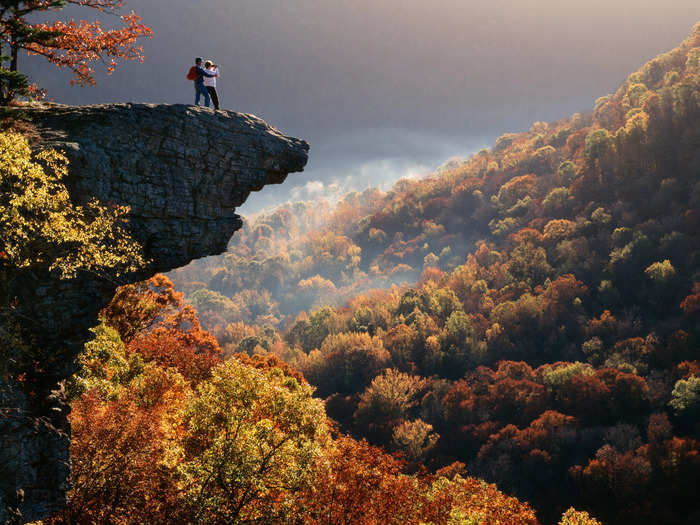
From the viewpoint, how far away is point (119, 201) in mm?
18531

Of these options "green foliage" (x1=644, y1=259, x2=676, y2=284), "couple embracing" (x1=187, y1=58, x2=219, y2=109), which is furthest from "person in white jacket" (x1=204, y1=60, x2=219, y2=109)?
"green foliage" (x1=644, y1=259, x2=676, y2=284)

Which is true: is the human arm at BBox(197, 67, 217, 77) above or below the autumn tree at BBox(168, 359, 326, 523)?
above

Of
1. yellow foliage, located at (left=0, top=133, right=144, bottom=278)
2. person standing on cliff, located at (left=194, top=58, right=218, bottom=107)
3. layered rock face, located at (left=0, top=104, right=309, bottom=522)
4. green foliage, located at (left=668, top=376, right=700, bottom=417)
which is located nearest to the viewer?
yellow foliage, located at (left=0, top=133, right=144, bottom=278)

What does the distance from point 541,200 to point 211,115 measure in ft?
551

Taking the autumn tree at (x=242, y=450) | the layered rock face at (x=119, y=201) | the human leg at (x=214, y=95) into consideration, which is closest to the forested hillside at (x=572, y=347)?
the autumn tree at (x=242, y=450)

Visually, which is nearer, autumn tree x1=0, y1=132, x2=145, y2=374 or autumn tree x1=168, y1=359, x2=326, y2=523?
autumn tree x1=0, y1=132, x2=145, y2=374

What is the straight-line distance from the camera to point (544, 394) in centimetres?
7438

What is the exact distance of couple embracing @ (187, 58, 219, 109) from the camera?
68.8 ft

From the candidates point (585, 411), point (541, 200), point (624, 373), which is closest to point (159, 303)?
point (585, 411)

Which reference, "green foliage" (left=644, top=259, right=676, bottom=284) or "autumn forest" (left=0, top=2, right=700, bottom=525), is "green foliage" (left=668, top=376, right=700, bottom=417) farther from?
"green foliage" (left=644, top=259, right=676, bottom=284)

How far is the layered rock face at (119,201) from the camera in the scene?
15.2 m

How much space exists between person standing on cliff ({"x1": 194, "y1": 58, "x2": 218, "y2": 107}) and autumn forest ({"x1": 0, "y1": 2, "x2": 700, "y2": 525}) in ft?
24.9

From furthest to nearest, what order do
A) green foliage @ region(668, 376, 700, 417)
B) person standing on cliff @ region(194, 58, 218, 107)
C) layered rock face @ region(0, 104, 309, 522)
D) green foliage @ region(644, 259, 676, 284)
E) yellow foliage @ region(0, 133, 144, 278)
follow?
green foliage @ region(644, 259, 676, 284) → green foliage @ region(668, 376, 700, 417) → person standing on cliff @ region(194, 58, 218, 107) → layered rock face @ region(0, 104, 309, 522) → yellow foliage @ region(0, 133, 144, 278)

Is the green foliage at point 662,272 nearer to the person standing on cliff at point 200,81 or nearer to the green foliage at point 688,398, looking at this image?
the green foliage at point 688,398
